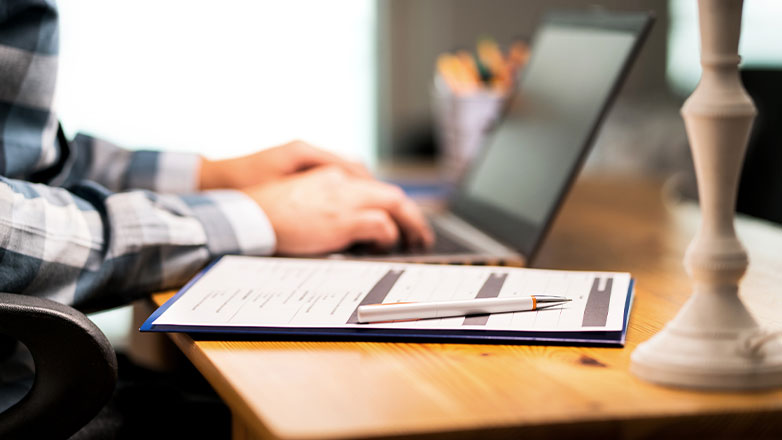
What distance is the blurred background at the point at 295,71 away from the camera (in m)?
3.04

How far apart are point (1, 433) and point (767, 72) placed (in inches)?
52.4

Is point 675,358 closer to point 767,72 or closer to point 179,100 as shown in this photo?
point 767,72

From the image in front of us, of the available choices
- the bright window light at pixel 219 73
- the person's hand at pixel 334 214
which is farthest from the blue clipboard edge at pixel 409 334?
the bright window light at pixel 219 73

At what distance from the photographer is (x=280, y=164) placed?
0.99 metres

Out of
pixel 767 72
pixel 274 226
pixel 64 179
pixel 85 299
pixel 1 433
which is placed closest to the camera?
pixel 1 433

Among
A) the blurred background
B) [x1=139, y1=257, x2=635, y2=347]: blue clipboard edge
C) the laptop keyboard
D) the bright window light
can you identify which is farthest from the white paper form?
the bright window light

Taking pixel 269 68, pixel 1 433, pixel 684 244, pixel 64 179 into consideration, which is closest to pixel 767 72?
pixel 684 244

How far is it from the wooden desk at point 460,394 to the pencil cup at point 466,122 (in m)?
0.89

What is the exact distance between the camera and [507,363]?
19.9 inches

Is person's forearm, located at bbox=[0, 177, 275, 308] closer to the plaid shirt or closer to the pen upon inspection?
the plaid shirt

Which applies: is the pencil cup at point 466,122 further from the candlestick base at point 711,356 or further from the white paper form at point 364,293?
the candlestick base at point 711,356

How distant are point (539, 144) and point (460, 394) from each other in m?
0.59

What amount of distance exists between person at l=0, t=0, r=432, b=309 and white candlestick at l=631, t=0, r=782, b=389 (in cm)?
41

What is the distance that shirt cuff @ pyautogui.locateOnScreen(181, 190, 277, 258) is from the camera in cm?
78
